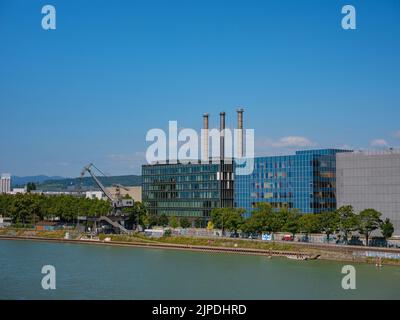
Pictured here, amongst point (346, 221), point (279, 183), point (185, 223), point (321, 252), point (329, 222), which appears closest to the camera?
point (321, 252)

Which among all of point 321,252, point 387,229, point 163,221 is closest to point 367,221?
point 387,229

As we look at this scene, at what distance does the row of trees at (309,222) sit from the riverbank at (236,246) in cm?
161

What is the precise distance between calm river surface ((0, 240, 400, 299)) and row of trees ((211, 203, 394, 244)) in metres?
5.04

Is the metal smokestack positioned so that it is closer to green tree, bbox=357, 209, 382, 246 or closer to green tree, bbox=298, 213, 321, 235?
green tree, bbox=298, 213, 321, 235

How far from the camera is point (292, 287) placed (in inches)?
1161

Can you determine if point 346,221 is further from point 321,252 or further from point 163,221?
point 163,221

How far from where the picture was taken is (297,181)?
5488 cm

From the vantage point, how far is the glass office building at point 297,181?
53.9 meters

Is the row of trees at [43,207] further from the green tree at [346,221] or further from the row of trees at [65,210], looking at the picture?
the green tree at [346,221]

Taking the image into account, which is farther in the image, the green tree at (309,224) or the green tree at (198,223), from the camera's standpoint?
the green tree at (198,223)

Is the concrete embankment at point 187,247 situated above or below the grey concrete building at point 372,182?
below

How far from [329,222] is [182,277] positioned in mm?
16721

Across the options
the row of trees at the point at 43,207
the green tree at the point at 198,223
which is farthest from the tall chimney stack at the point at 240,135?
the row of trees at the point at 43,207
